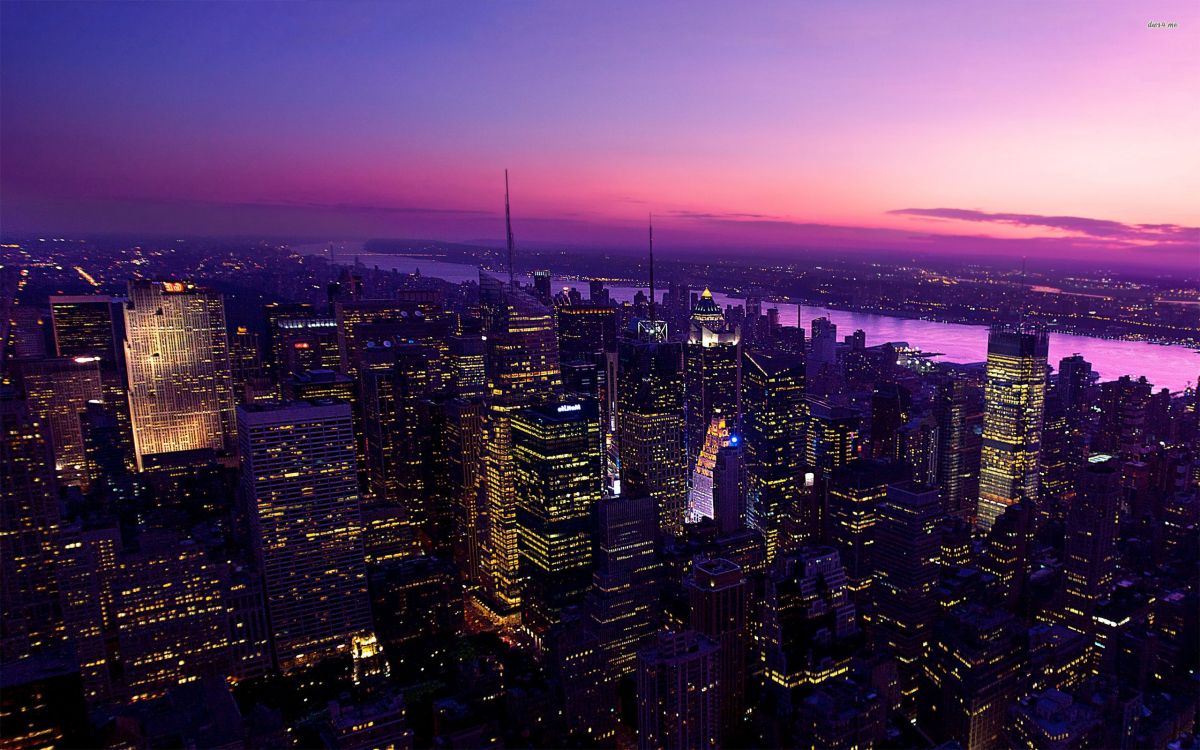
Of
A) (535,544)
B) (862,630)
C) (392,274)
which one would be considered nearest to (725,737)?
(862,630)

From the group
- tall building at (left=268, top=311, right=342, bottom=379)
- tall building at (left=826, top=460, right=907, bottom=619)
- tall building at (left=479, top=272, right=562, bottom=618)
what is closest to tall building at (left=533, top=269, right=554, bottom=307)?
tall building at (left=479, top=272, right=562, bottom=618)

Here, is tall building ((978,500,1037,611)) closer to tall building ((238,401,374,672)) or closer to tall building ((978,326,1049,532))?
tall building ((978,326,1049,532))

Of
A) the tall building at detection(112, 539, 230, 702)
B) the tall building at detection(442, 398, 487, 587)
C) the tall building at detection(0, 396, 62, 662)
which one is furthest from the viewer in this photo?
the tall building at detection(442, 398, 487, 587)

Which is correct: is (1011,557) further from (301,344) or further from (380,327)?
(301,344)

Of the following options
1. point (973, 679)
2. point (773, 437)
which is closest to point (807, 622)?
point (973, 679)

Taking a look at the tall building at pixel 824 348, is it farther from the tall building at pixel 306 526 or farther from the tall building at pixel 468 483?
the tall building at pixel 306 526
